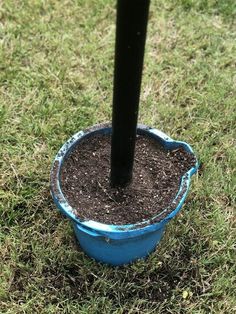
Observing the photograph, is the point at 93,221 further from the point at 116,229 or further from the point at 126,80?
the point at 126,80

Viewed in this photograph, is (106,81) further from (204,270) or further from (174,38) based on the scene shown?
(204,270)

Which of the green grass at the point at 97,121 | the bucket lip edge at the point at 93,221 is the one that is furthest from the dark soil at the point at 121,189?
the green grass at the point at 97,121

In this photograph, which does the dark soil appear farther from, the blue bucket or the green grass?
the green grass

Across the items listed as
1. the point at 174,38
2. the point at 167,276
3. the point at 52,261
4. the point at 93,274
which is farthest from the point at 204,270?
the point at 174,38

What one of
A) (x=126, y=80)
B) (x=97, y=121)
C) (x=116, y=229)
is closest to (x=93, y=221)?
(x=116, y=229)

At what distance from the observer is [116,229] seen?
185 cm

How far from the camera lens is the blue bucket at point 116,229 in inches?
73.1

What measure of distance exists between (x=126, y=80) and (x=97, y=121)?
997 millimetres

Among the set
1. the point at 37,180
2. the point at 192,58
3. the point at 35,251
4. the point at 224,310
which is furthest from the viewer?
the point at 192,58

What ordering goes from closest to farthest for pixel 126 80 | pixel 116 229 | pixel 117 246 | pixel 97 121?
pixel 126 80, pixel 116 229, pixel 117 246, pixel 97 121

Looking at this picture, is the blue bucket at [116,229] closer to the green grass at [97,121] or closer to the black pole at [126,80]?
the green grass at [97,121]

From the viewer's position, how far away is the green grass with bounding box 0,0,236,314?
2066 millimetres

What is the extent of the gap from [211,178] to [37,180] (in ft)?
2.47

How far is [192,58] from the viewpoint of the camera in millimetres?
2990
